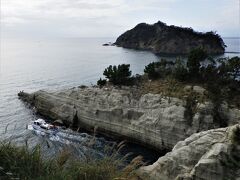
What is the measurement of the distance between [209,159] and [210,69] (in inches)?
1321

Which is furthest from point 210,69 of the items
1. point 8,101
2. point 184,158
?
point 8,101

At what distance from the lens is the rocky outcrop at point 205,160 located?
22.0m

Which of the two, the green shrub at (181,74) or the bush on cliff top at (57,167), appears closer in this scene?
the bush on cliff top at (57,167)

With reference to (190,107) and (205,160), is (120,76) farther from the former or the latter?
(205,160)

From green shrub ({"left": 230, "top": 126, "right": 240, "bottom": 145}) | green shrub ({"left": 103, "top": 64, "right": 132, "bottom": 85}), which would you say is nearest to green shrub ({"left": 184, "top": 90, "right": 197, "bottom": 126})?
green shrub ({"left": 103, "top": 64, "right": 132, "bottom": 85})

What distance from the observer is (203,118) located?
4272 cm

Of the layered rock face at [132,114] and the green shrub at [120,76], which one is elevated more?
the green shrub at [120,76]

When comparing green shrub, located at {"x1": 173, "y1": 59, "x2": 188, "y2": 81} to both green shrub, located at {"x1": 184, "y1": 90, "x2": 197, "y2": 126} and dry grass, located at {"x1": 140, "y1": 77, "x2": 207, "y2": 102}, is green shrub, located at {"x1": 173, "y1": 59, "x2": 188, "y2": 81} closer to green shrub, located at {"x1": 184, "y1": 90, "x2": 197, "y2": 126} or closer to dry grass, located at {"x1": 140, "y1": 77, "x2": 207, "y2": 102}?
dry grass, located at {"x1": 140, "y1": 77, "x2": 207, "y2": 102}

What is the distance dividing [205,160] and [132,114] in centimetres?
2502

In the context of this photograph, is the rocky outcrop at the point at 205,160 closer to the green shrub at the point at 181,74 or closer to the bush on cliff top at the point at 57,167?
the bush on cliff top at the point at 57,167

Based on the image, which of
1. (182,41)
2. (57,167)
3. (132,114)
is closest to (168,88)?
(132,114)

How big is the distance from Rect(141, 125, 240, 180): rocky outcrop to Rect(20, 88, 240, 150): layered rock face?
46.2 ft

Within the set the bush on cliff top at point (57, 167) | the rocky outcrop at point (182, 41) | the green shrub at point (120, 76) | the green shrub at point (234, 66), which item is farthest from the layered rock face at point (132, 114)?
the rocky outcrop at point (182, 41)

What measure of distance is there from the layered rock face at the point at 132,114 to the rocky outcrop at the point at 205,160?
14.1m
